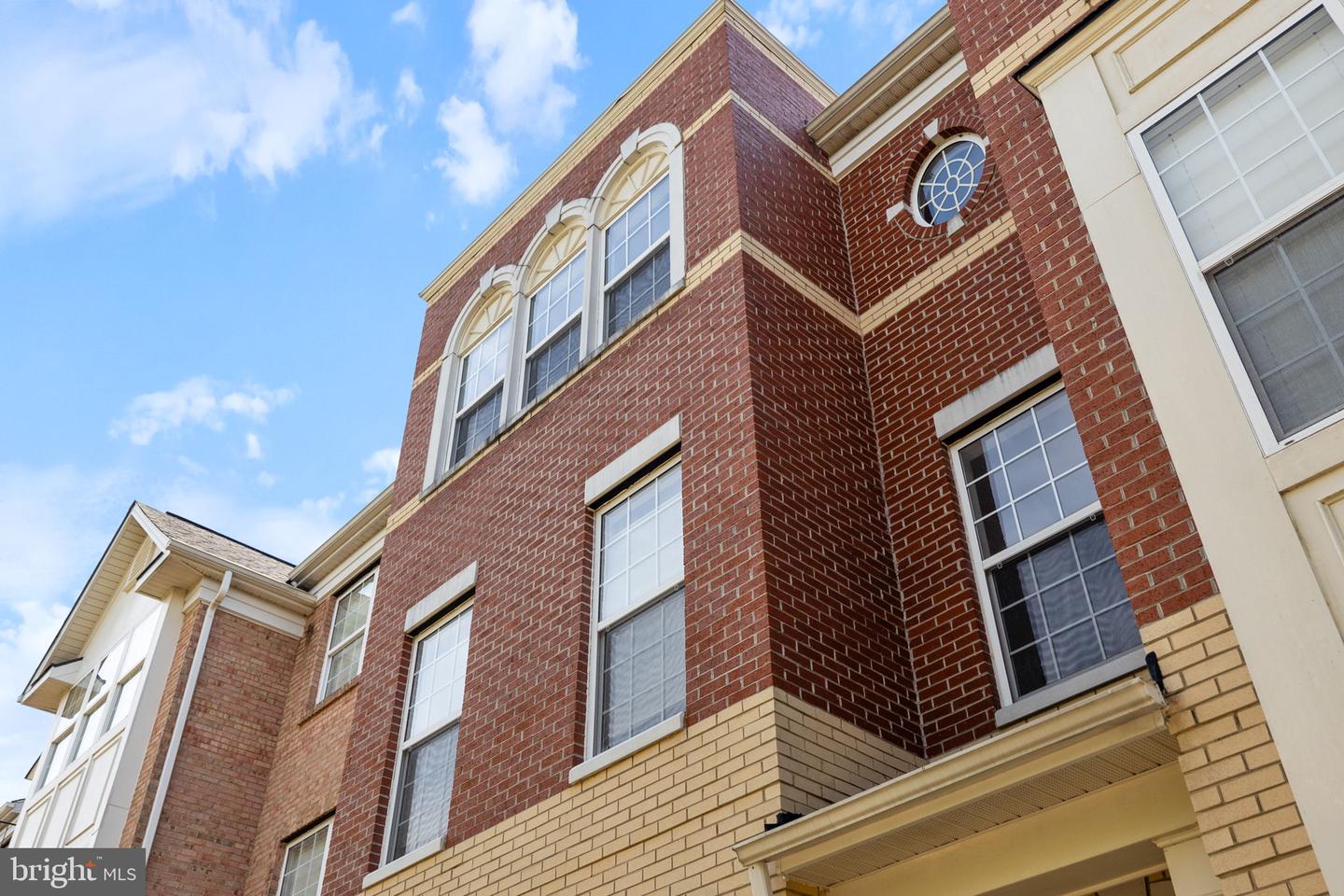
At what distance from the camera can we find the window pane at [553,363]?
498 inches

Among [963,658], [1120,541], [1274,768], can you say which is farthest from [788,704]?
[1274,768]

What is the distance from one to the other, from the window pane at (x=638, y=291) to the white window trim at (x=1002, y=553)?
3.45 meters

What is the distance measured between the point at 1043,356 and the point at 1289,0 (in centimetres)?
321

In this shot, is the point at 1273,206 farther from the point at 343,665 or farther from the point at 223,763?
the point at 223,763

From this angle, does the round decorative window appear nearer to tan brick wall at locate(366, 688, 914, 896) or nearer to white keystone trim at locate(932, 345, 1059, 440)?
white keystone trim at locate(932, 345, 1059, 440)

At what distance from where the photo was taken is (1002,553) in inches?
352

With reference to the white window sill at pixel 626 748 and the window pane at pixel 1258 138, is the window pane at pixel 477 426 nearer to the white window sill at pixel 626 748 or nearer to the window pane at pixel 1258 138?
the white window sill at pixel 626 748

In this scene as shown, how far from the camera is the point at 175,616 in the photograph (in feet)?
57.6

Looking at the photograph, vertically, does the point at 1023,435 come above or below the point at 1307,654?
above

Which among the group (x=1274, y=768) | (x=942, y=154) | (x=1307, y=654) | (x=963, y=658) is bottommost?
(x=1274, y=768)

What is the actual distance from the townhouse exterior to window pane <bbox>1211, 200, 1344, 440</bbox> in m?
0.02

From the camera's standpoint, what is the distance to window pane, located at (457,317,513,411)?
45.9 feet

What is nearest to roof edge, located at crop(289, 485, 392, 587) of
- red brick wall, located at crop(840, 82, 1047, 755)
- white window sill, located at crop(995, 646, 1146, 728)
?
red brick wall, located at crop(840, 82, 1047, 755)

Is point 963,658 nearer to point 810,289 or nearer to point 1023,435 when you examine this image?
point 1023,435
